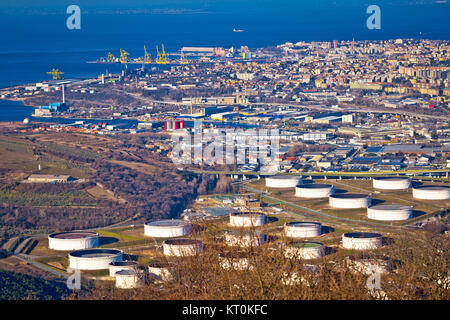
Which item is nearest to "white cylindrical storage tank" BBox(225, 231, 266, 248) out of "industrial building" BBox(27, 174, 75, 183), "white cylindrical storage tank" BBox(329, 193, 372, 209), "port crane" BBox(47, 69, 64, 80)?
"white cylindrical storage tank" BBox(329, 193, 372, 209)

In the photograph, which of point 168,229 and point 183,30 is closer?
point 168,229

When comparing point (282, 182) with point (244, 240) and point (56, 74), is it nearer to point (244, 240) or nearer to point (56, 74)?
point (244, 240)

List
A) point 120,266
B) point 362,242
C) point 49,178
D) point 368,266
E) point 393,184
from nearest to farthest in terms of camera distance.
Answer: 1. point 368,266
2. point 120,266
3. point 362,242
4. point 393,184
5. point 49,178

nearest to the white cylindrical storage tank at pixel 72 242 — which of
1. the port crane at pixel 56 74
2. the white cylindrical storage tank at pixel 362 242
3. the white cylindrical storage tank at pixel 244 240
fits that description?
the white cylindrical storage tank at pixel 244 240

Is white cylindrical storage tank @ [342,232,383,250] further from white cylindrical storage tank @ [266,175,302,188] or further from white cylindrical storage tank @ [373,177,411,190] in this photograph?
white cylindrical storage tank @ [266,175,302,188]

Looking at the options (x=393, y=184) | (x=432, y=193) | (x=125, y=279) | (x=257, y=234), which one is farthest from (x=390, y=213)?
(x=125, y=279)

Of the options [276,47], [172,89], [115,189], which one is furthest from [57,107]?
[276,47]
